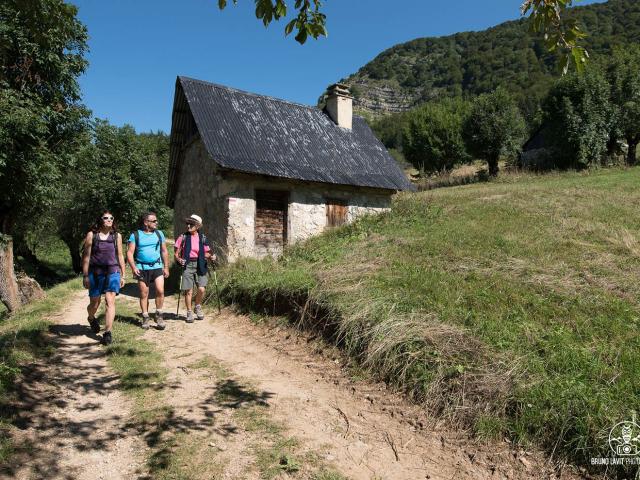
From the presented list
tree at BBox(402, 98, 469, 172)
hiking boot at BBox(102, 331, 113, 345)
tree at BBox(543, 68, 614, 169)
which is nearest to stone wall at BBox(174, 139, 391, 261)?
hiking boot at BBox(102, 331, 113, 345)

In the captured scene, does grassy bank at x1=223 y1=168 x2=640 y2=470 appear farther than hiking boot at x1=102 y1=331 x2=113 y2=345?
No

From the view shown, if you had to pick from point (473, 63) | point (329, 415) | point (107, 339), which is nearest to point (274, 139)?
point (107, 339)

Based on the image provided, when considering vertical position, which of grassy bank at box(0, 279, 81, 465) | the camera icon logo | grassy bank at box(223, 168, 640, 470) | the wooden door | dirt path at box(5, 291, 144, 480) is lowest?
dirt path at box(5, 291, 144, 480)

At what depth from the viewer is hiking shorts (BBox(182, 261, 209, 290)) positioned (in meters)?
7.09

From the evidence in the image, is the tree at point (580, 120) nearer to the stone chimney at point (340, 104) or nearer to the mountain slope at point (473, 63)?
the stone chimney at point (340, 104)

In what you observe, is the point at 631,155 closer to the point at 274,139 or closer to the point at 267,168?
the point at 274,139

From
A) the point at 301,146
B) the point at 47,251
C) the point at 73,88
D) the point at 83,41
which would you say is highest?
the point at 83,41

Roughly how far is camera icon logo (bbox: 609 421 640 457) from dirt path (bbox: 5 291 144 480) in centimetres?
337

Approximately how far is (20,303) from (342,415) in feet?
34.5

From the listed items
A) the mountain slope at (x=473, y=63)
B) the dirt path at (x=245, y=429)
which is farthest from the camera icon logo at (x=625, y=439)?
the mountain slope at (x=473, y=63)

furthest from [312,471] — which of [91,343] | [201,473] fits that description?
[91,343]

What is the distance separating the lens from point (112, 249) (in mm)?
5676

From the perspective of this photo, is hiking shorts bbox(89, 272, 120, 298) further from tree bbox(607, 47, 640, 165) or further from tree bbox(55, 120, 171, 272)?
tree bbox(607, 47, 640, 165)

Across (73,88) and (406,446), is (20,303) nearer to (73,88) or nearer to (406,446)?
(73,88)
